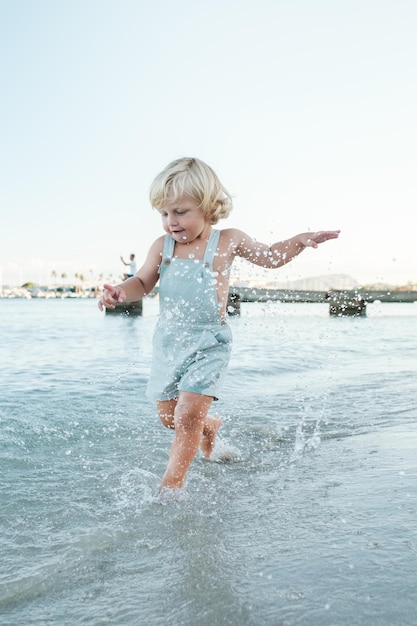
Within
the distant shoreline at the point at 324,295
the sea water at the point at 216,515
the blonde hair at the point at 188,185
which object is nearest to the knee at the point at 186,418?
the sea water at the point at 216,515

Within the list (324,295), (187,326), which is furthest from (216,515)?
(324,295)

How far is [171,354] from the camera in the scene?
308 centimetres

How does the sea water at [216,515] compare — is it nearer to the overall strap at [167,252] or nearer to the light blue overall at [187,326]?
the light blue overall at [187,326]

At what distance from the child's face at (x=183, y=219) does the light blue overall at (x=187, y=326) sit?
9 cm

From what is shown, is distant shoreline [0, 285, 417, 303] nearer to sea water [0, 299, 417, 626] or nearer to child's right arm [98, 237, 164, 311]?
sea water [0, 299, 417, 626]

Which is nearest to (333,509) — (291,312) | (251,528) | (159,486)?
(251,528)

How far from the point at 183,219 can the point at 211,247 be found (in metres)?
0.21

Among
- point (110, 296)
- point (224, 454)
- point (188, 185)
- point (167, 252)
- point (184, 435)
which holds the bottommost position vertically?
point (224, 454)

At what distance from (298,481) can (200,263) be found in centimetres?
112

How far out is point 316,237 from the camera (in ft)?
10.1

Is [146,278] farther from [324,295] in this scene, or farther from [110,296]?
[324,295]

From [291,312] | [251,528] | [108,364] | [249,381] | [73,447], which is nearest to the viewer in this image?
[251,528]

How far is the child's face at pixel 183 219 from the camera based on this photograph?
9.84ft

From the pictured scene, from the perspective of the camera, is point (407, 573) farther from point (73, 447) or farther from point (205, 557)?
point (73, 447)
